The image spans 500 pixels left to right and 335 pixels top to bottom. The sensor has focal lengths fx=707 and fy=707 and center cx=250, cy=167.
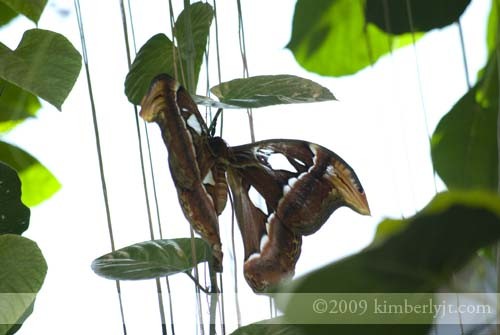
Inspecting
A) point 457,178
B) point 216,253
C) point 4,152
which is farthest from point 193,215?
point 4,152

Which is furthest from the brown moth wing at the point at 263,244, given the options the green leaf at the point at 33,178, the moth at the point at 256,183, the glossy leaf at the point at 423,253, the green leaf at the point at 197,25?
the green leaf at the point at 33,178

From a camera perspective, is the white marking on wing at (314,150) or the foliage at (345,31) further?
the foliage at (345,31)

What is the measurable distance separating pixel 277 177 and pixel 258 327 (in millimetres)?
80

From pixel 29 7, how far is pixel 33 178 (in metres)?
0.20

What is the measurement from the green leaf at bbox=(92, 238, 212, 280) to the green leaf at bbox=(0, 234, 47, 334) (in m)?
0.08

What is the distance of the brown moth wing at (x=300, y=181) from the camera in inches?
14.4

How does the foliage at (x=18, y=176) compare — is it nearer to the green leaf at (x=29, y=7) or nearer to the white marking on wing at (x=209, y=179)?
the green leaf at (x=29, y=7)

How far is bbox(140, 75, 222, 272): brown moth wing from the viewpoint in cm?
36

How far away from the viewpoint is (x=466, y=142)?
0.43 m

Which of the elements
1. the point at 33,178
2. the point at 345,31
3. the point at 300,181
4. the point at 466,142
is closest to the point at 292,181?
the point at 300,181

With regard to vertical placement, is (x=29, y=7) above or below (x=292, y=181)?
above

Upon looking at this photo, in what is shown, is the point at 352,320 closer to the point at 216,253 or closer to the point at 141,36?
the point at 216,253

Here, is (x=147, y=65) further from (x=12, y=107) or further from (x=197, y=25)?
(x=12, y=107)

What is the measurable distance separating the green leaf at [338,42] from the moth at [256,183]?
0.62 ft
